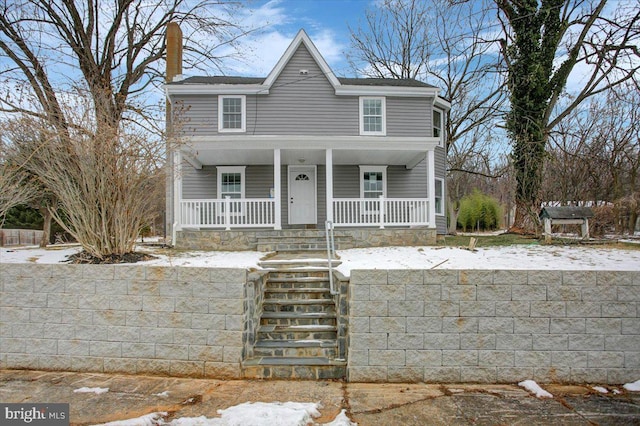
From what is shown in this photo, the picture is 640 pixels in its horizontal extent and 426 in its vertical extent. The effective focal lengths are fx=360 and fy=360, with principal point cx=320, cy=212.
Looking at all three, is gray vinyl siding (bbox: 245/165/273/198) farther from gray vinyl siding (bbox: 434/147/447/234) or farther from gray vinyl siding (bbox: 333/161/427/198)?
gray vinyl siding (bbox: 434/147/447/234)

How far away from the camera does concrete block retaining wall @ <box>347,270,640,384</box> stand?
4.31 meters

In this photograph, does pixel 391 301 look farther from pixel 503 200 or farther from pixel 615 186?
pixel 503 200

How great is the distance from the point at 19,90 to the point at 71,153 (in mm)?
2151

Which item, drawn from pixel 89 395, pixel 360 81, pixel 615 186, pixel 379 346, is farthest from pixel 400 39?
pixel 89 395

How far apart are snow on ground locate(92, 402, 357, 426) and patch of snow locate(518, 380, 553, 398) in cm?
224

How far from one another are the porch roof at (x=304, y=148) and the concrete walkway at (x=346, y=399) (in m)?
5.88

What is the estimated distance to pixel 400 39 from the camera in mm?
19953

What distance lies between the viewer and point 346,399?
12.4 ft

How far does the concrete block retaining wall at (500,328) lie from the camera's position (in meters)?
4.31

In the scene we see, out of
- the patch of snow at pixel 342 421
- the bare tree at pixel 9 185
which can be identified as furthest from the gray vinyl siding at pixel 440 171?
the bare tree at pixel 9 185

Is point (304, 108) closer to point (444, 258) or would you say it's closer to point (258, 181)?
point (258, 181)

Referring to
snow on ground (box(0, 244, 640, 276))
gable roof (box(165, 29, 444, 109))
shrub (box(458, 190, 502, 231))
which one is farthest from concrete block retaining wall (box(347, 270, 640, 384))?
shrub (box(458, 190, 502, 231))

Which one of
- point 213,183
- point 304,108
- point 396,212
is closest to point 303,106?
point 304,108

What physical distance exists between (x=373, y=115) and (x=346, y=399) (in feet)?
33.7
